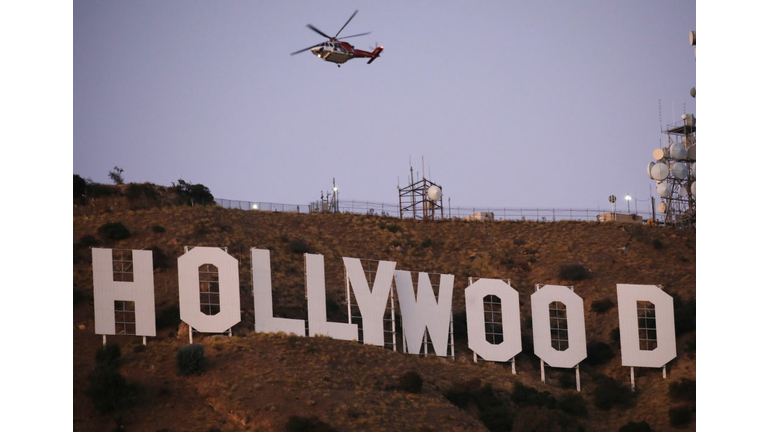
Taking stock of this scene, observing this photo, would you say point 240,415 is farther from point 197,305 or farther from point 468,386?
point 468,386

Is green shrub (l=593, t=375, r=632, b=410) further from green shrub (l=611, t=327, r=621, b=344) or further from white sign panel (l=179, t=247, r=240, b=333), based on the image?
white sign panel (l=179, t=247, r=240, b=333)

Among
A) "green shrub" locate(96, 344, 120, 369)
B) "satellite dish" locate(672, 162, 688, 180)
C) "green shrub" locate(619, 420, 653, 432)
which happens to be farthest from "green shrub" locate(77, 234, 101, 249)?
"satellite dish" locate(672, 162, 688, 180)

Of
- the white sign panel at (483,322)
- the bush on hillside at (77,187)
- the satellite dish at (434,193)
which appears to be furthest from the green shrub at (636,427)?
the bush on hillside at (77,187)

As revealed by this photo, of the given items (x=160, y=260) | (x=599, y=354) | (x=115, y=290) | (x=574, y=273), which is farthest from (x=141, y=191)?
(x=599, y=354)

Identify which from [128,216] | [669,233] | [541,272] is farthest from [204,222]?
[669,233]

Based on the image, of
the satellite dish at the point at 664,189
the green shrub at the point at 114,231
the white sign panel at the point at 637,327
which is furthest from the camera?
the satellite dish at the point at 664,189

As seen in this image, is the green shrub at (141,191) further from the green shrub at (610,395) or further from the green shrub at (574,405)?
the green shrub at (610,395)
